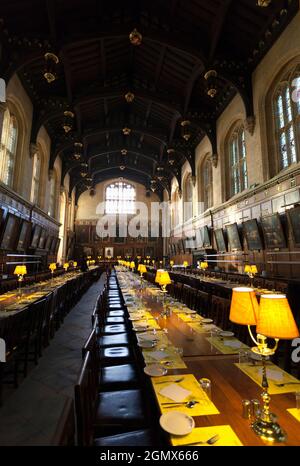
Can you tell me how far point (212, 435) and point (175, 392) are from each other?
440 mm

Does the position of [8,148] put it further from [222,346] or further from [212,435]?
[212,435]

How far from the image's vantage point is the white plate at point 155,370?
1.90 metres

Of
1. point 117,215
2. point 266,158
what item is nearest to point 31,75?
point 266,158

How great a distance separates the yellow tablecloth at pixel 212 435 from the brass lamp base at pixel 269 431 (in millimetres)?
125

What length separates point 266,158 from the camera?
9.44 meters

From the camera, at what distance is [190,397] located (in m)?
1.62

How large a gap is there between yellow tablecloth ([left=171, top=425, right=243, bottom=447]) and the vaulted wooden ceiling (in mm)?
10222

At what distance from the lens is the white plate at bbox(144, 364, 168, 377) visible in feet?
6.23

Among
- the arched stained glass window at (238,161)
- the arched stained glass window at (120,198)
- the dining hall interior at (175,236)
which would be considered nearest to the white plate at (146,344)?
the dining hall interior at (175,236)

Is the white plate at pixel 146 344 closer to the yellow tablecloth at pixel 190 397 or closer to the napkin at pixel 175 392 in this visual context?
the yellow tablecloth at pixel 190 397

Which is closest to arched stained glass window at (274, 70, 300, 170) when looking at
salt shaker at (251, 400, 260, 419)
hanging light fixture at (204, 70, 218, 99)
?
hanging light fixture at (204, 70, 218, 99)

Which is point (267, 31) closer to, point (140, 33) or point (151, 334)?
point (140, 33)

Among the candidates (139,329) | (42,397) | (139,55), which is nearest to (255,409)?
(139,329)
